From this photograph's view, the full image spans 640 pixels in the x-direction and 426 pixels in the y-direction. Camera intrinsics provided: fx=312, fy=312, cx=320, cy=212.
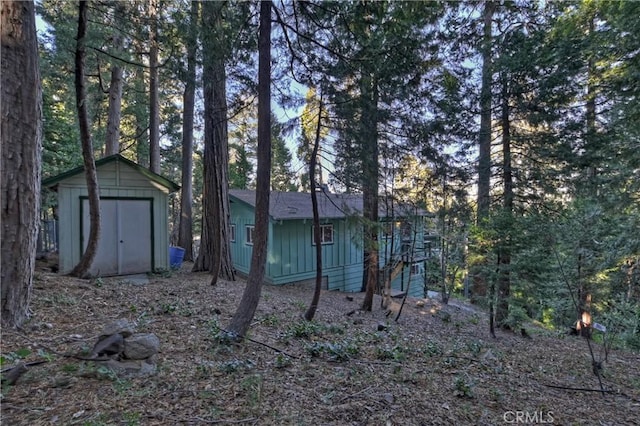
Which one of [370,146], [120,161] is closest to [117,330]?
[370,146]

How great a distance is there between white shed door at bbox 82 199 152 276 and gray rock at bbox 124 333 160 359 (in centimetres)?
555

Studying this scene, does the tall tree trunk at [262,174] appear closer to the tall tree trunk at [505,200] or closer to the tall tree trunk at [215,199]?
the tall tree trunk at [215,199]

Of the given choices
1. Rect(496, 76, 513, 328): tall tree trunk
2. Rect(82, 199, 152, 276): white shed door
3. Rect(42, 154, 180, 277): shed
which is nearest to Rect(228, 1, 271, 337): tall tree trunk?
Rect(42, 154, 180, 277): shed

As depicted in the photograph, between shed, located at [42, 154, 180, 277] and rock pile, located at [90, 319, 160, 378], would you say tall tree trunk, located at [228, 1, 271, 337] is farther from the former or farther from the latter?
shed, located at [42, 154, 180, 277]

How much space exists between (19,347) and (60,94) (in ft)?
52.0

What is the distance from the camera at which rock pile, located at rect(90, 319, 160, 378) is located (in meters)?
2.85

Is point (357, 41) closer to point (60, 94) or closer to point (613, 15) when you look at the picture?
point (613, 15)

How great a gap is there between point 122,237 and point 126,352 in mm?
6032

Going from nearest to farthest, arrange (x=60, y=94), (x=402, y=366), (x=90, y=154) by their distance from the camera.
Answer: (x=402, y=366) < (x=90, y=154) < (x=60, y=94)

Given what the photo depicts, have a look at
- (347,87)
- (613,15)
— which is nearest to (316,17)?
(347,87)

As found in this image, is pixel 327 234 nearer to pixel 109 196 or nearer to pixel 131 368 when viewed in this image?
pixel 109 196

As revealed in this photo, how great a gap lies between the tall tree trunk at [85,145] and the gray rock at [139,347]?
13.3ft

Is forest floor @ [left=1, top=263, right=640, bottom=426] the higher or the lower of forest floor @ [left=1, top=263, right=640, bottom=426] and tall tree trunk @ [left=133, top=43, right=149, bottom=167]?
the lower

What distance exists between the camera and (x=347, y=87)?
20.7 feet
